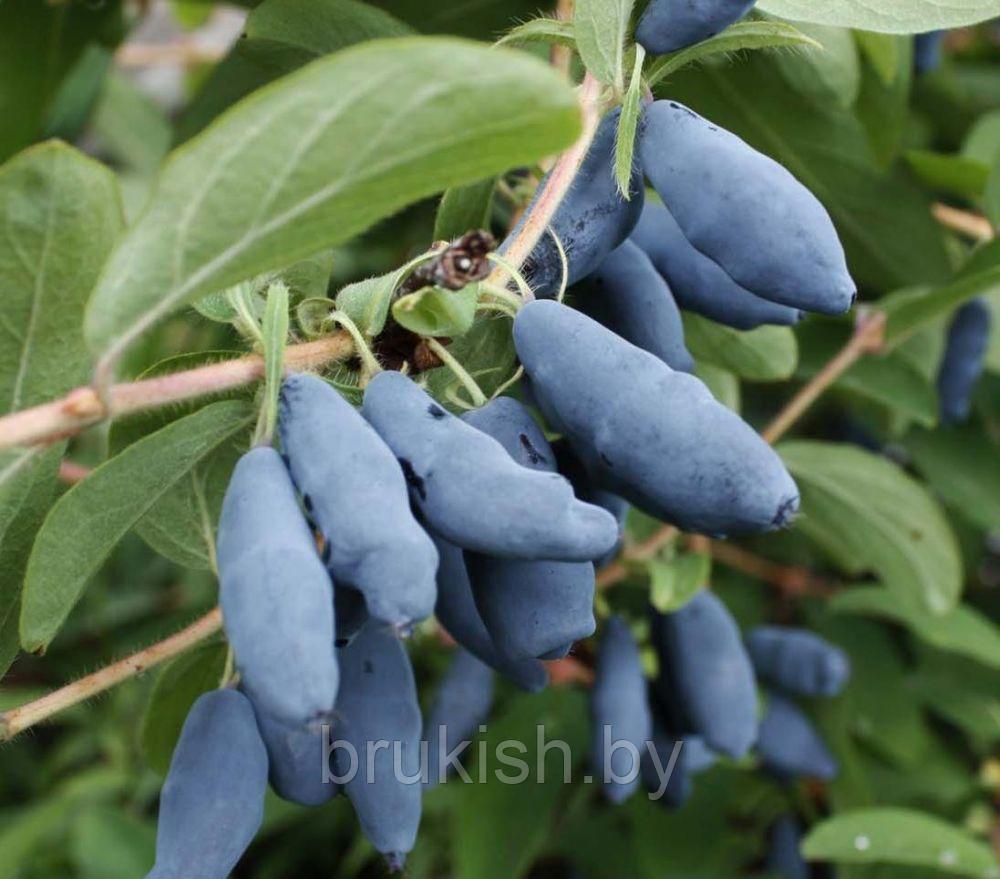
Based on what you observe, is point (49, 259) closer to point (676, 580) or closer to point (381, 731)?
point (381, 731)

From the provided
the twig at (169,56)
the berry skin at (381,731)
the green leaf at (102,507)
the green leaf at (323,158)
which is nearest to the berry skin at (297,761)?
the berry skin at (381,731)

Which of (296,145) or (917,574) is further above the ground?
(296,145)

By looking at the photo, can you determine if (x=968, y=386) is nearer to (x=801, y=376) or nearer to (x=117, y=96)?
(x=801, y=376)

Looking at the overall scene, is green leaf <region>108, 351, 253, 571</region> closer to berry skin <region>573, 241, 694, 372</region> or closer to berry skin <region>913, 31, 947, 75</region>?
berry skin <region>573, 241, 694, 372</region>

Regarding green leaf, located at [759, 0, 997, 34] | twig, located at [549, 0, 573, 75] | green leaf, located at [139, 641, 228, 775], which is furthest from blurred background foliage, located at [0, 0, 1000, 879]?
green leaf, located at [759, 0, 997, 34]

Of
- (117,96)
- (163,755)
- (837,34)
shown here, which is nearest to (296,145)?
(163,755)

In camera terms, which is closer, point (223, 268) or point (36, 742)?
point (223, 268)

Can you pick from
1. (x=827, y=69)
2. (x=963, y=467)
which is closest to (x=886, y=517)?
(x=963, y=467)
